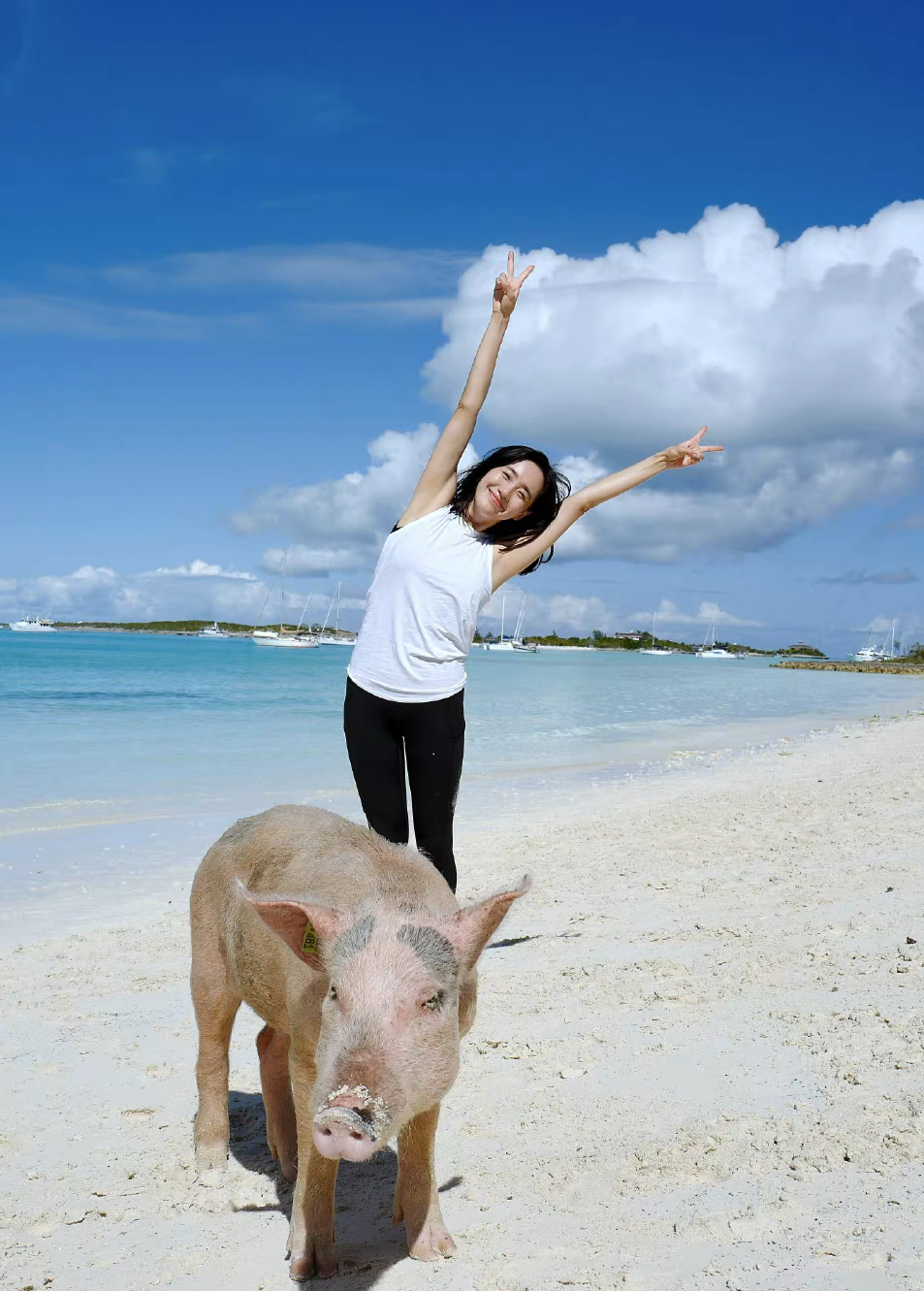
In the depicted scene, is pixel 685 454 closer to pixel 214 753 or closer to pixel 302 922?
pixel 302 922

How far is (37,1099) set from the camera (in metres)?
4.61

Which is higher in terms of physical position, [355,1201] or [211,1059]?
[211,1059]

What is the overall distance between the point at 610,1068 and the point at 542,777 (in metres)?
12.9

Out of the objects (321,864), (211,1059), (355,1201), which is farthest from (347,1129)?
(211,1059)

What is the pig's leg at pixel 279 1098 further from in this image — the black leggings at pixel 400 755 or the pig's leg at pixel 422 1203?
the black leggings at pixel 400 755

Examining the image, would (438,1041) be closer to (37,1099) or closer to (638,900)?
(37,1099)

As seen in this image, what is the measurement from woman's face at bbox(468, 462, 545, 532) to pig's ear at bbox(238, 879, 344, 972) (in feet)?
7.40

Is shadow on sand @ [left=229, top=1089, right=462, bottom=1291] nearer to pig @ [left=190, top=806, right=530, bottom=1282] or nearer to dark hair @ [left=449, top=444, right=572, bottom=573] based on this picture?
pig @ [left=190, top=806, right=530, bottom=1282]

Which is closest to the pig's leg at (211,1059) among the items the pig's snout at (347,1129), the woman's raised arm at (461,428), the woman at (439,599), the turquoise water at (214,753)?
the woman at (439,599)

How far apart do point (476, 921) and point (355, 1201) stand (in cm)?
166

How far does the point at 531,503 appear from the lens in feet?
15.2

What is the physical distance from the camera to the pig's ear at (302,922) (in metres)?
2.81

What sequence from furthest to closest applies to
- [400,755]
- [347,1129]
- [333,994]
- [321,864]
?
[400,755] → [321,864] → [333,994] → [347,1129]

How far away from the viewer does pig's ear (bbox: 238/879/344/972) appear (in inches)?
111
